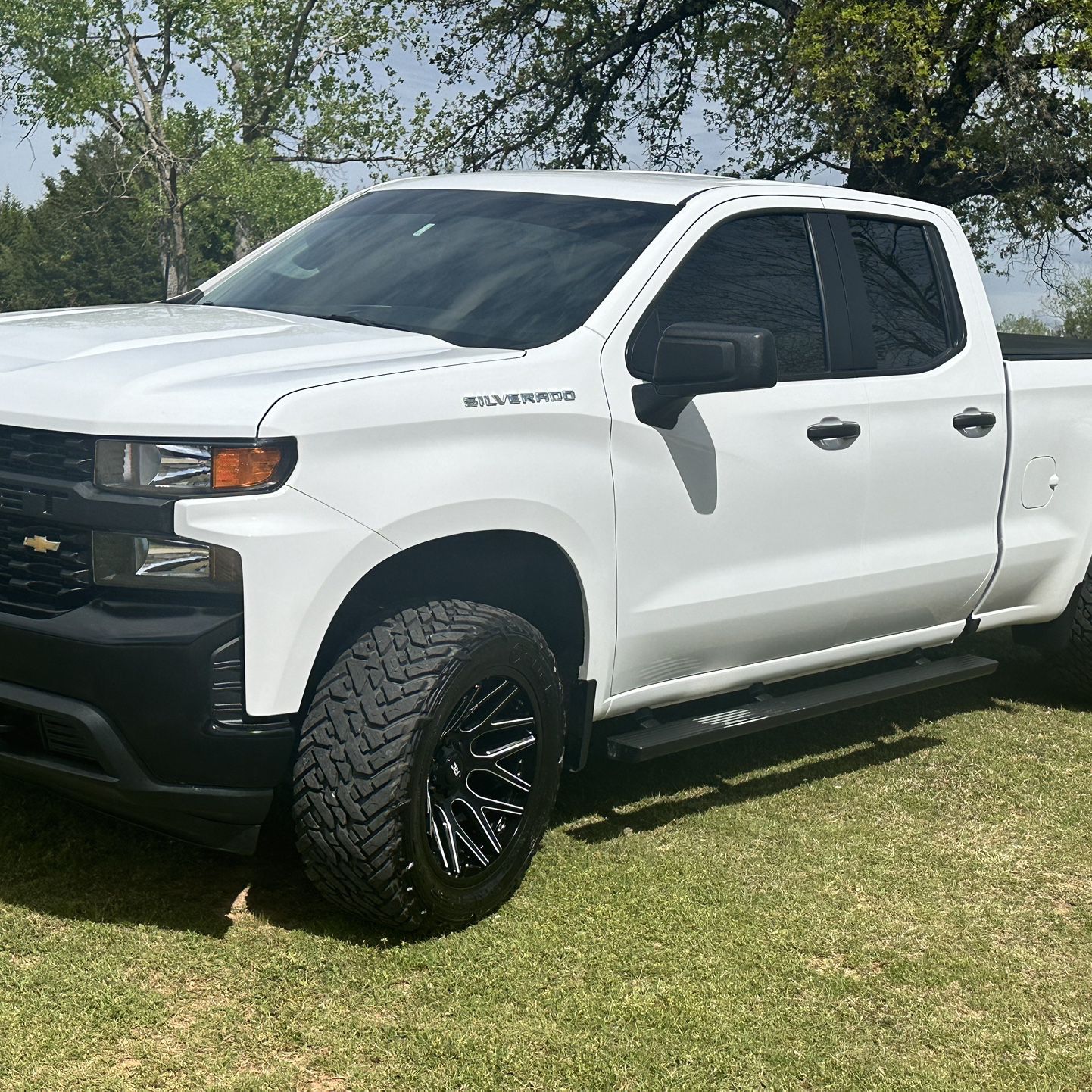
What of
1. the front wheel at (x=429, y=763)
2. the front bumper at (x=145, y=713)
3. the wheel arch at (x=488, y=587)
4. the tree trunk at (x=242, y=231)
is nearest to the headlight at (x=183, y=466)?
the front bumper at (x=145, y=713)

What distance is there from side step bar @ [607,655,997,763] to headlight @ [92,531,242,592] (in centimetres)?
148

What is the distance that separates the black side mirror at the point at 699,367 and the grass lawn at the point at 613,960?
1396 mm

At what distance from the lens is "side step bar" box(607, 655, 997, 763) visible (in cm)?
454

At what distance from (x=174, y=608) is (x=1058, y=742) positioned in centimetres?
423

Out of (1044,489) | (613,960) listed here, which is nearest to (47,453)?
(613,960)

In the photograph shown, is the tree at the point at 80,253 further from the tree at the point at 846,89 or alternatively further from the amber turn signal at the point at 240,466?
the amber turn signal at the point at 240,466

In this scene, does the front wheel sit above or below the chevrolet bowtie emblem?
below

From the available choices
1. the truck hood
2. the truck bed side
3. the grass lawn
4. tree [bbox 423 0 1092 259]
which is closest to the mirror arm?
the truck hood

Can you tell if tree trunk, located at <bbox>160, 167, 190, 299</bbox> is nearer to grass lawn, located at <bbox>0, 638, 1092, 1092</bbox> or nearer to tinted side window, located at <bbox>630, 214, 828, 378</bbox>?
tinted side window, located at <bbox>630, 214, 828, 378</bbox>

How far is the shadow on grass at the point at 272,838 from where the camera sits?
13.3 feet

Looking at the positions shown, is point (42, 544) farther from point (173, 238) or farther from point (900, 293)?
point (173, 238)

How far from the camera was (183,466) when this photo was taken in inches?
135

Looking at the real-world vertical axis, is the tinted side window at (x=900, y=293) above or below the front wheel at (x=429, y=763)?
above

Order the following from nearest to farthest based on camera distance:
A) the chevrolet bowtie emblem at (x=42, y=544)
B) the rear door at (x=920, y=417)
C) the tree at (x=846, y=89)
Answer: the chevrolet bowtie emblem at (x=42, y=544) → the rear door at (x=920, y=417) → the tree at (x=846, y=89)
